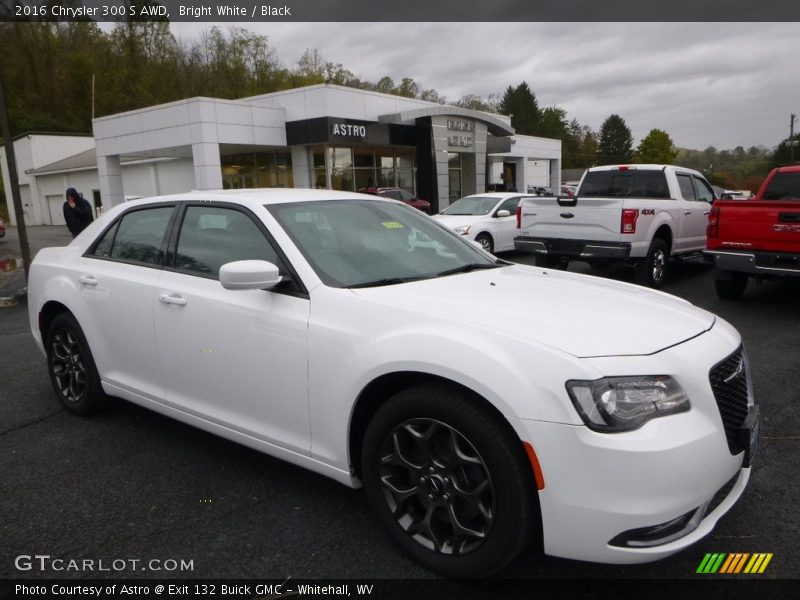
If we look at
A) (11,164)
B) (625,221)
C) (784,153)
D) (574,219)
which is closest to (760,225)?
(625,221)

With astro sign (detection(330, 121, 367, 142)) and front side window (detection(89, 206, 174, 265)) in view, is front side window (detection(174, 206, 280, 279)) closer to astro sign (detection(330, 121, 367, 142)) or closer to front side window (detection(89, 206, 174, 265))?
front side window (detection(89, 206, 174, 265))

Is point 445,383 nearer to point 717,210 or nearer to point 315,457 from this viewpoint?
point 315,457

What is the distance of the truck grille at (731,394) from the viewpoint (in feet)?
7.74

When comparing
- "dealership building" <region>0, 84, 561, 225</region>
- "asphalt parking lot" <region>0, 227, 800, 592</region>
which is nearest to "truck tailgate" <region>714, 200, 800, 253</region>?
"asphalt parking lot" <region>0, 227, 800, 592</region>

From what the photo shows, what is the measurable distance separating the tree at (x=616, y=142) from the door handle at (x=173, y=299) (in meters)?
121

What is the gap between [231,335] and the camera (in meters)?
3.11

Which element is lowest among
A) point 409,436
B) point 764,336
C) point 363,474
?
point 764,336

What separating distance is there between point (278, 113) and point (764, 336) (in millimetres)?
22519

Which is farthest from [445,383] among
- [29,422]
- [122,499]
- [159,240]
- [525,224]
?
[525,224]

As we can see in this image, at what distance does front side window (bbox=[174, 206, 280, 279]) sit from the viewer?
326 centimetres

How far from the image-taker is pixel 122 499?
3.25 m

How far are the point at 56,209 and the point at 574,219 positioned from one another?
4118cm

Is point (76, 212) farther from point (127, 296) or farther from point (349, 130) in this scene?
point (349, 130)

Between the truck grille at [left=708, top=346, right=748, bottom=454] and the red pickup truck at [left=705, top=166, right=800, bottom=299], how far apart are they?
222 inches
